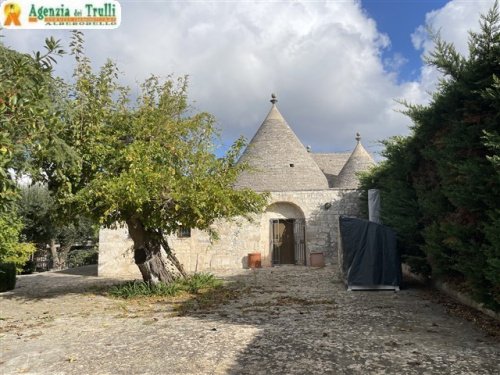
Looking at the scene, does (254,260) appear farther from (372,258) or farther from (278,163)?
(372,258)

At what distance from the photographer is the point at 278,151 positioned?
63.7 ft

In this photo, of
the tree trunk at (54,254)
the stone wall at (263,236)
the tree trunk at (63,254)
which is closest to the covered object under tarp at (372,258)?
the stone wall at (263,236)

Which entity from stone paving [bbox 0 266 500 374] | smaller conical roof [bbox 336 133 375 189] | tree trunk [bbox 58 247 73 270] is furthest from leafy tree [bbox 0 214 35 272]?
smaller conical roof [bbox 336 133 375 189]

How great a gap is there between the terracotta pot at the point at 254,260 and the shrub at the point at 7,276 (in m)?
8.44

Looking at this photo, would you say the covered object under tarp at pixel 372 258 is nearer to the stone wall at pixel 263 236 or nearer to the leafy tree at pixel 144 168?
the leafy tree at pixel 144 168

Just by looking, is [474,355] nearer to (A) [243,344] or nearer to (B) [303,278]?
(A) [243,344]

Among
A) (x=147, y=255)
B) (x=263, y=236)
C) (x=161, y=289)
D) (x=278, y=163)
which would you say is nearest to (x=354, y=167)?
(x=278, y=163)

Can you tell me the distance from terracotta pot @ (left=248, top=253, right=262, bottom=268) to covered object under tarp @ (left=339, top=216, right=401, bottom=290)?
669 centimetres

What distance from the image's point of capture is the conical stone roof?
1845 centimetres

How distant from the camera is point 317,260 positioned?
16.0 meters

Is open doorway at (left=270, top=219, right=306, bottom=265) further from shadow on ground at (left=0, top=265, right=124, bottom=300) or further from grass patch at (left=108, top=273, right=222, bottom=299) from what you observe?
shadow on ground at (left=0, top=265, right=124, bottom=300)

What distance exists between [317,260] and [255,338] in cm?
1115

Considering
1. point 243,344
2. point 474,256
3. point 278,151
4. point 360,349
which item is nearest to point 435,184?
point 474,256

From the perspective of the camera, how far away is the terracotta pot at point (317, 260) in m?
16.0
